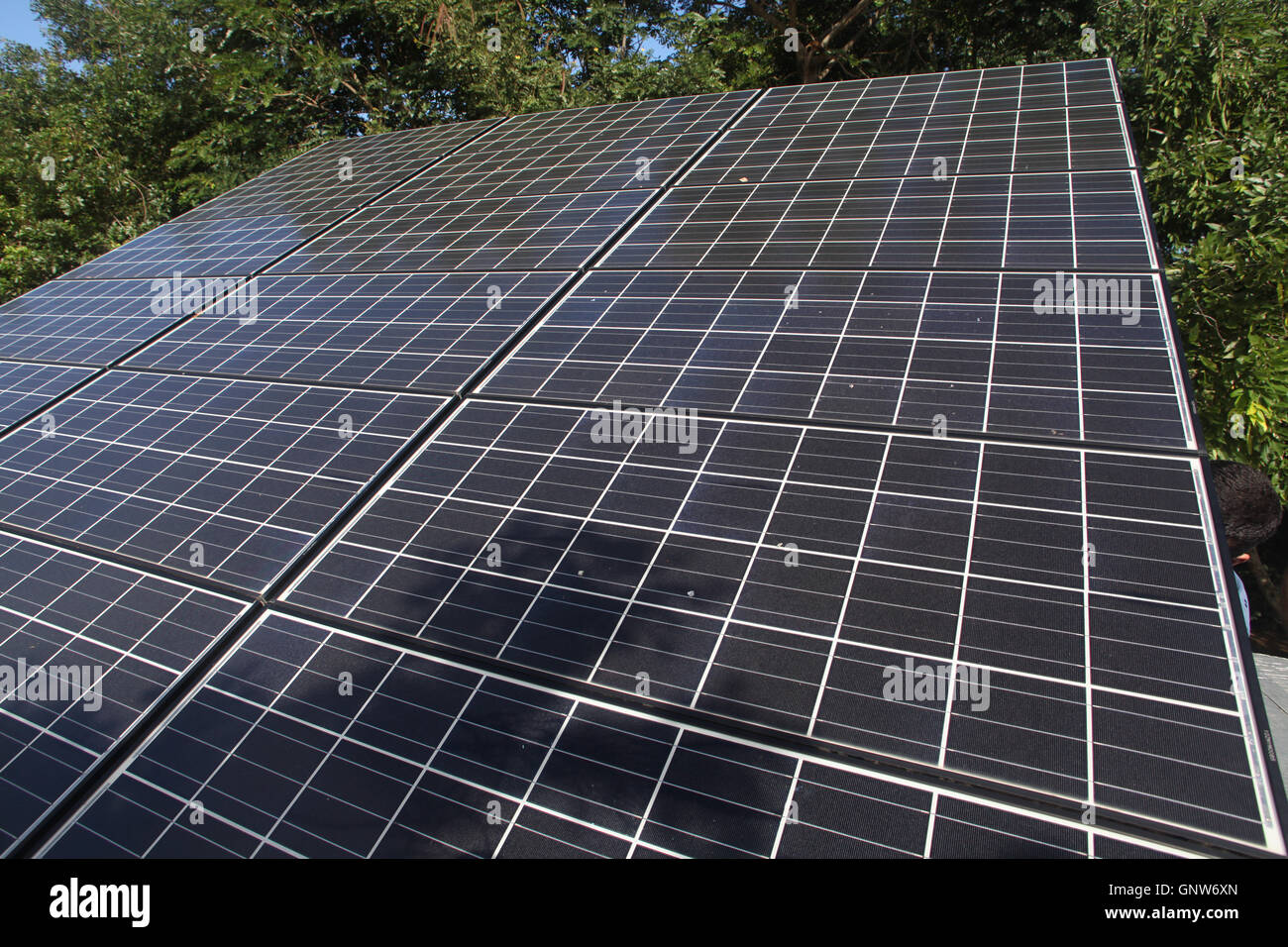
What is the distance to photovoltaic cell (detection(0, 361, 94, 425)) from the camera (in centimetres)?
704

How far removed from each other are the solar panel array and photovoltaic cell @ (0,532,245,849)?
0.08 feet

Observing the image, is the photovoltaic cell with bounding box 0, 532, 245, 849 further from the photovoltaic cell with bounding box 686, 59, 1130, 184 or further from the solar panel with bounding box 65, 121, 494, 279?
the photovoltaic cell with bounding box 686, 59, 1130, 184

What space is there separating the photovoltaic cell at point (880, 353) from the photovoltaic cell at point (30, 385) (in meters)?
4.79

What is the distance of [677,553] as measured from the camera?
376 centimetres

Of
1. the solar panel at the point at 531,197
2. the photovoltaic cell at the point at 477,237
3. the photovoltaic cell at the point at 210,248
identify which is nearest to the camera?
the photovoltaic cell at the point at 477,237

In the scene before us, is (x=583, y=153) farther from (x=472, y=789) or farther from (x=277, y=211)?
(x=472, y=789)

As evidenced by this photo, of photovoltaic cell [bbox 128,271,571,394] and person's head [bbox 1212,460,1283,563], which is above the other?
photovoltaic cell [bbox 128,271,571,394]

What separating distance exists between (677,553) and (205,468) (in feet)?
12.3

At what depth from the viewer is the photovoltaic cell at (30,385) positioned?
23.1ft

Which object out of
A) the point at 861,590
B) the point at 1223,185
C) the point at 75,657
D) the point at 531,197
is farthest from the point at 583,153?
the point at 1223,185

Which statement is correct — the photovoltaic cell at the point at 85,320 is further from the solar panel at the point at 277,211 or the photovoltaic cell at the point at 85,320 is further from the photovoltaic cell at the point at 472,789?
the photovoltaic cell at the point at 472,789

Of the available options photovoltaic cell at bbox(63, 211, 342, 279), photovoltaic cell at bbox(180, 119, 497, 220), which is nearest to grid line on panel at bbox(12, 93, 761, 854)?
photovoltaic cell at bbox(63, 211, 342, 279)

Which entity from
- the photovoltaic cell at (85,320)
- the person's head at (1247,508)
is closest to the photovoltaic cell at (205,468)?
the photovoltaic cell at (85,320)
